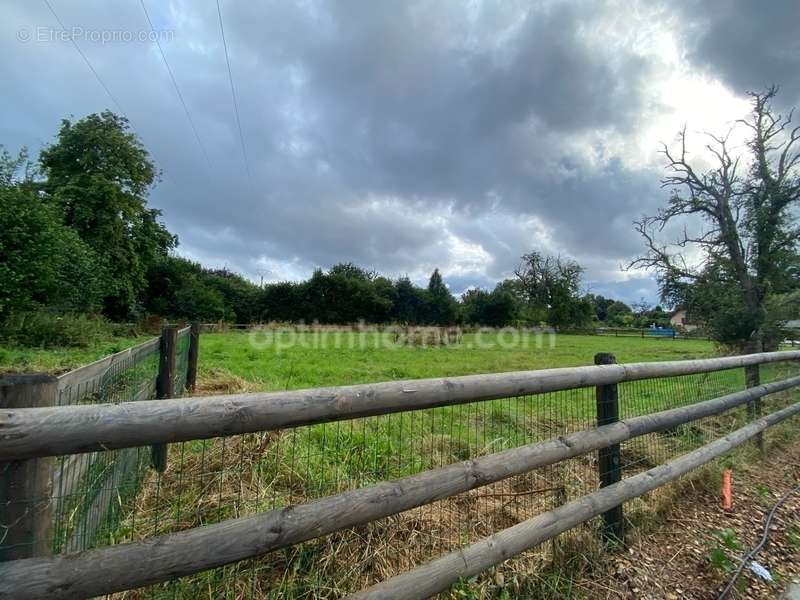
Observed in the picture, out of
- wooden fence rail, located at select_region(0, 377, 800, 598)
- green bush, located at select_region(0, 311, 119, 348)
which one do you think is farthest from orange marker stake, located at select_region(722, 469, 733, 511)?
green bush, located at select_region(0, 311, 119, 348)

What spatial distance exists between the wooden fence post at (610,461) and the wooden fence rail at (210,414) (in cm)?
92

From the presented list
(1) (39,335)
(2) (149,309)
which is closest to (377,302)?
(2) (149,309)

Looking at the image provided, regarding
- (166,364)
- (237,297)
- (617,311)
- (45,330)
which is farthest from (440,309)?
(617,311)

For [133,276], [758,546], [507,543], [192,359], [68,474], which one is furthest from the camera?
[133,276]

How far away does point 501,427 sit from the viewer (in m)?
4.88

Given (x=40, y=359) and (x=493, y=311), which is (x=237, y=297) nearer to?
(x=493, y=311)

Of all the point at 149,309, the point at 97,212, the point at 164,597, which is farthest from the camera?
the point at 149,309

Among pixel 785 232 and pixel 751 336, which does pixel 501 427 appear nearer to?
pixel 751 336

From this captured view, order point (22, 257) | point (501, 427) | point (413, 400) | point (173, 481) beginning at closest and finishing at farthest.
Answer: point (413, 400)
point (173, 481)
point (501, 427)
point (22, 257)

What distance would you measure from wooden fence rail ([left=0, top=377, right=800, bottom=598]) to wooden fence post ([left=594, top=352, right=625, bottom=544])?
1.44ft

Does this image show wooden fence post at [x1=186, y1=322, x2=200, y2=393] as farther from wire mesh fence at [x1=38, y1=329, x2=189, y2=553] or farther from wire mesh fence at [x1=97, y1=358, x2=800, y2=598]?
wire mesh fence at [x1=38, y1=329, x2=189, y2=553]

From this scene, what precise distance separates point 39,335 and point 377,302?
102 feet

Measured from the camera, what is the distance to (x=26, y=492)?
42.1 inches

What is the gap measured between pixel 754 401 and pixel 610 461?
3.35 meters
